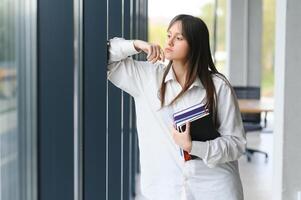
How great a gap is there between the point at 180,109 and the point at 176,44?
0.25m

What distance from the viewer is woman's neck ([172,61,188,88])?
1.99 m

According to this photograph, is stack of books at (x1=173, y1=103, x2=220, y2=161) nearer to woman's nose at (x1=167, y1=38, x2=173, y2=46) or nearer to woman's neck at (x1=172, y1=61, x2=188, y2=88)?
woman's neck at (x1=172, y1=61, x2=188, y2=88)

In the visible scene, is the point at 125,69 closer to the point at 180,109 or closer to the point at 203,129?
the point at 180,109

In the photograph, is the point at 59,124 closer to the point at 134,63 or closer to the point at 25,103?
the point at 25,103

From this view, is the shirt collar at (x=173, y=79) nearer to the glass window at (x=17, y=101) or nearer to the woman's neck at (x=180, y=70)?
the woman's neck at (x=180, y=70)

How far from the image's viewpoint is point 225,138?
1.93m

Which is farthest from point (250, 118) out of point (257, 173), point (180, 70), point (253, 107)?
point (180, 70)

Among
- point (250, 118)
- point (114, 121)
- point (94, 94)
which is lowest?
point (250, 118)

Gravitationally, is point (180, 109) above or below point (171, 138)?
above

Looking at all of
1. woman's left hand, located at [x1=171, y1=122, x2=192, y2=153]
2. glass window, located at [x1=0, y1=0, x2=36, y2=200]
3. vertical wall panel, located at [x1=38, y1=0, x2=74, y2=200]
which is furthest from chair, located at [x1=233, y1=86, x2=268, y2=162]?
glass window, located at [x1=0, y1=0, x2=36, y2=200]

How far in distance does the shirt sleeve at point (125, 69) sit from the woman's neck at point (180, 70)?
115 mm

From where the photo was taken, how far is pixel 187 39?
Result: 6.27 feet

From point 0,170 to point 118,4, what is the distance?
1817 millimetres

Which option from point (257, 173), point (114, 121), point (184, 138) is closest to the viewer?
point (184, 138)
